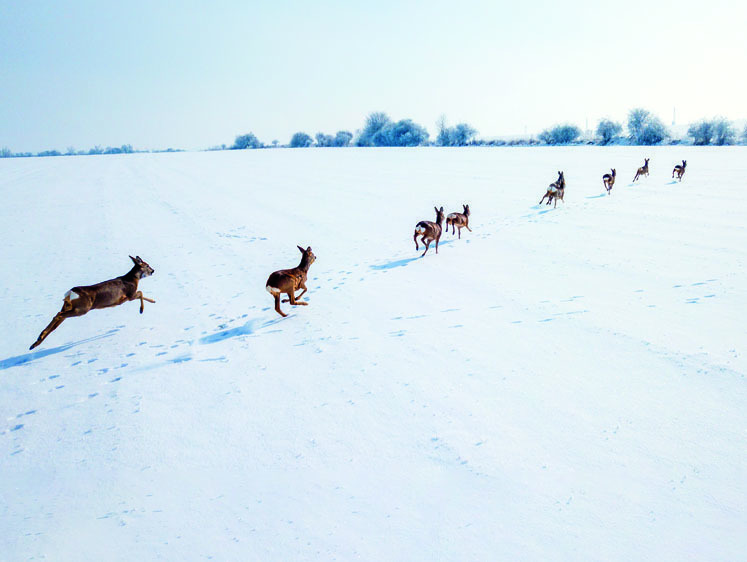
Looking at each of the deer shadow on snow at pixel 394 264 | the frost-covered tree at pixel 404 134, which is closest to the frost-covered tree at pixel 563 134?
the frost-covered tree at pixel 404 134

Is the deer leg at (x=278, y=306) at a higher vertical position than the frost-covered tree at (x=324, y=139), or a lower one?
lower

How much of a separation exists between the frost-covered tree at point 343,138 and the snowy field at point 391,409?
9995cm

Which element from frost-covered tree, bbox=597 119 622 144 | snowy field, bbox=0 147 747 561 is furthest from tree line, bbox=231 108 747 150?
snowy field, bbox=0 147 747 561

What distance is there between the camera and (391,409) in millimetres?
4668

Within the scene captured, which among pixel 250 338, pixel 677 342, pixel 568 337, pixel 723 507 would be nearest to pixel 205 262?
pixel 250 338

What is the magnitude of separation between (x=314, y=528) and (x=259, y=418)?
163 centimetres

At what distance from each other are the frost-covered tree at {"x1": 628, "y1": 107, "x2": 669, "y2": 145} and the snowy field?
203 feet

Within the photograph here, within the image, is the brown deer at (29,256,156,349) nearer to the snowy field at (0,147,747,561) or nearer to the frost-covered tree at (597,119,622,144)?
the snowy field at (0,147,747,561)

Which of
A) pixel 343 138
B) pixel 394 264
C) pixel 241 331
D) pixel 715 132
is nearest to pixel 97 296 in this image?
pixel 241 331

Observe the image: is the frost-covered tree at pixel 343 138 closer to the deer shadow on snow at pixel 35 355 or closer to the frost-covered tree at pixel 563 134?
the frost-covered tree at pixel 563 134

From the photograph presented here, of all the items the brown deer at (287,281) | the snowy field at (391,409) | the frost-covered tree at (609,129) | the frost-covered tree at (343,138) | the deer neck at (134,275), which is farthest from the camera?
the frost-covered tree at (343,138)

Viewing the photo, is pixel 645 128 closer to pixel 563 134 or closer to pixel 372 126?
pixel 563 134

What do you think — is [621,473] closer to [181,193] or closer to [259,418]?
[259,418]

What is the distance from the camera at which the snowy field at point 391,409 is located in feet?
10.5
